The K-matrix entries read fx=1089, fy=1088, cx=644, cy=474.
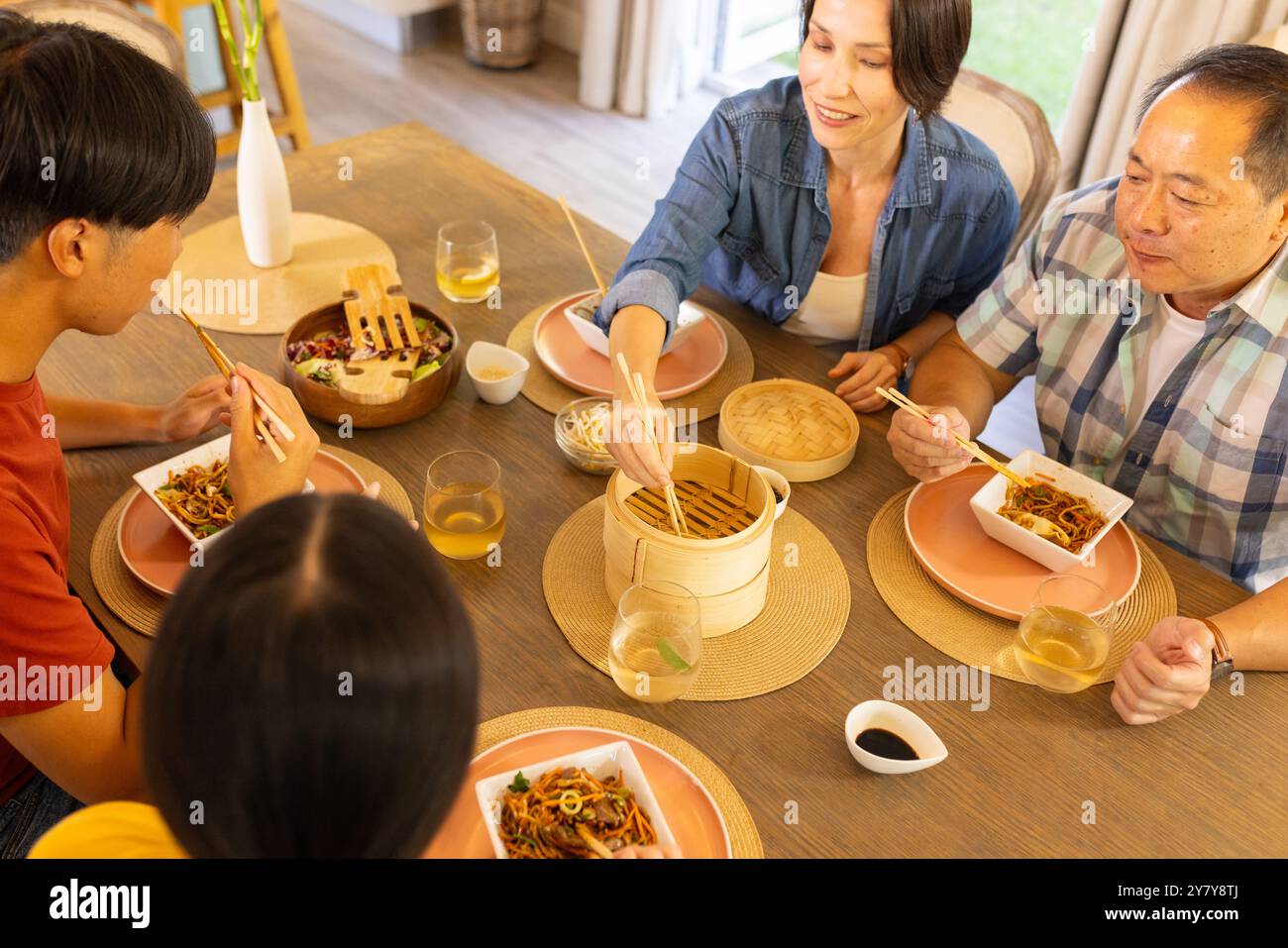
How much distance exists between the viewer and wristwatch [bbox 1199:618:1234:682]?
139 cm

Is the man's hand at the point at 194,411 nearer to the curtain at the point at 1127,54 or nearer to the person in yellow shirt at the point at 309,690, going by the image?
the person in yellow shirt at the point at 309,690

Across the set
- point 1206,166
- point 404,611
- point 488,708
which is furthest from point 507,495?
point 1206,166

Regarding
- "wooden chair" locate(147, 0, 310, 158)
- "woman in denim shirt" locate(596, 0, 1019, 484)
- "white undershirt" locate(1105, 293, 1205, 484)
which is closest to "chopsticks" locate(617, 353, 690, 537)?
"woman in denim shirt" locate(596, 0, 1019, 484)

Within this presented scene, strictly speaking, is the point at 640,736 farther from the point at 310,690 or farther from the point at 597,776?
the point at 310,690

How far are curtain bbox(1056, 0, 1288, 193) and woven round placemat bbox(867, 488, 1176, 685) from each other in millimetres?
1989

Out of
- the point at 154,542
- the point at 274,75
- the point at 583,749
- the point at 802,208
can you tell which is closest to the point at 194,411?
the point at 154,542

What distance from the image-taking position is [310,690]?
0.73 meters

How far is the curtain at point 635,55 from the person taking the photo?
466 centimetres

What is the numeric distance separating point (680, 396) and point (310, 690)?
1171mm

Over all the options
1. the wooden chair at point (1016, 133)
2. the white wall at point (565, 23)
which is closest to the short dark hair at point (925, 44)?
the wooden chair at point (1016, 133)

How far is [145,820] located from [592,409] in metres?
0.87

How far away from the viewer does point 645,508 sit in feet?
5.04
